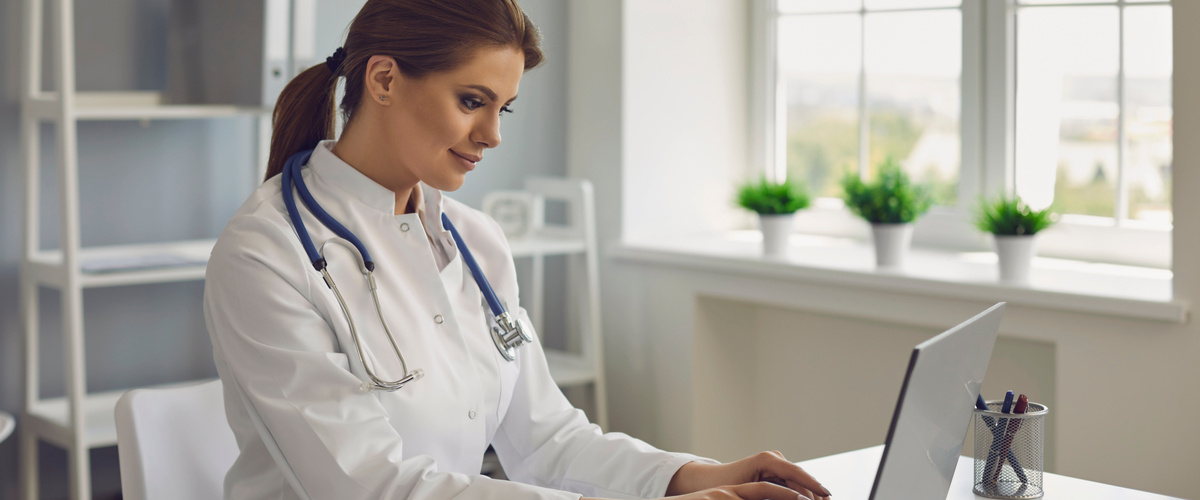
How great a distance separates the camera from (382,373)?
1290 millimetres

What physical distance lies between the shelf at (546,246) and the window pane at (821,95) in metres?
0.64

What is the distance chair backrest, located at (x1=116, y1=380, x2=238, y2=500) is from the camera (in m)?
1.36

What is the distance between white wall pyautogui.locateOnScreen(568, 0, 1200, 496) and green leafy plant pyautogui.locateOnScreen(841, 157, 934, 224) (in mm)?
192

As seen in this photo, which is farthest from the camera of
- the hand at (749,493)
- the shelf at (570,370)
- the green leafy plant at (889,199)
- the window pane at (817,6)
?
the window pane at (817,6)

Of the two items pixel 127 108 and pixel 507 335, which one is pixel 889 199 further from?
pixel 127 108

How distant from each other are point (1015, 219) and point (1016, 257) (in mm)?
80

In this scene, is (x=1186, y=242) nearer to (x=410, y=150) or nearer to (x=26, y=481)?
(x=410, y=150)

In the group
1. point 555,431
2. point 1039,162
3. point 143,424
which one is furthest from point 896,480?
point 1039,162

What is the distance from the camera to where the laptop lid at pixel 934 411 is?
3.09 feet

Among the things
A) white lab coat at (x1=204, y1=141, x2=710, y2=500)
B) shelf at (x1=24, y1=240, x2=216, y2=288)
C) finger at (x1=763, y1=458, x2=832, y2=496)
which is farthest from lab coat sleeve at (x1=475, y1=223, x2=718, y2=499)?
shelf at (x1=24, y1=240, x2=216, y2=288)

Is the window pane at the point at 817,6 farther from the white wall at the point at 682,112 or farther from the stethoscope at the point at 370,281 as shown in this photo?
the stethoscope at the point at 370,281

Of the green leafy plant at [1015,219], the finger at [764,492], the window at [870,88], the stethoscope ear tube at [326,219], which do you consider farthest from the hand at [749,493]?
the window at [870,88]

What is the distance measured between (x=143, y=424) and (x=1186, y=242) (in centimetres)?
175

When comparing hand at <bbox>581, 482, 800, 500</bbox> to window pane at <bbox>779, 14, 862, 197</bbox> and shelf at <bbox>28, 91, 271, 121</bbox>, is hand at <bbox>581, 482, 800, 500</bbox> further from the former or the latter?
window pane at <bbox>779, 14, 862, 197</bbox>
